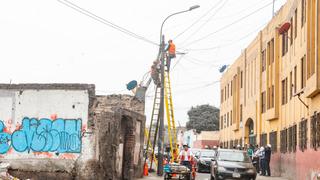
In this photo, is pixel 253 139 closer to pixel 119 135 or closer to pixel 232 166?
pixel 232 166

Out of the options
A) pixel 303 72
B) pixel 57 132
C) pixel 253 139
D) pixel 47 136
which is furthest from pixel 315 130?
pixel 253 139

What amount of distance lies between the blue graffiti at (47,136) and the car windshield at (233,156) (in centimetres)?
730

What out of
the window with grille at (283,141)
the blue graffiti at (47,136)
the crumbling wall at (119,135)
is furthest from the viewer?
the window with grille at (283,141)

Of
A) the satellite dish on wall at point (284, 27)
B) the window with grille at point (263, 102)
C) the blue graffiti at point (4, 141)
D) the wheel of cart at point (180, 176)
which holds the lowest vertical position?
the wheel of cart at point (180, 176)

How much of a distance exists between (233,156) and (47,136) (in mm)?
8618

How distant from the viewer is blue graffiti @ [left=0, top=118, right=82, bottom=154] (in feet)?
75.2

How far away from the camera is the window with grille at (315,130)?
79.7ft

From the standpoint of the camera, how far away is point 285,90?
34.7 metres

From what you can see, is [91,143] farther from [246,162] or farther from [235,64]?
Answer: [235,64]

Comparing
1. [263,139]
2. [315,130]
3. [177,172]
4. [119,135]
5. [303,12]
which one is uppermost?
[303,12]

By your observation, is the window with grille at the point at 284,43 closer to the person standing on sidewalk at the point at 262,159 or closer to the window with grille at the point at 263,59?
the person standing on sidewalk at the point at 262,159

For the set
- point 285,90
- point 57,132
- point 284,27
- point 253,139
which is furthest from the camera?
point 253,139

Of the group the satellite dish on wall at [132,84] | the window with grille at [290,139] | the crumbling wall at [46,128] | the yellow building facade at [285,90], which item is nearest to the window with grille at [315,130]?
the yellow building facade at [285,90]

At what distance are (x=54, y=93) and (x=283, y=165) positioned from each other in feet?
52.8
